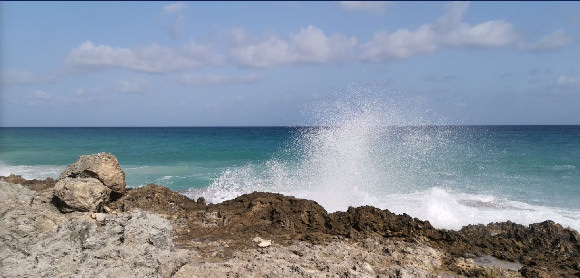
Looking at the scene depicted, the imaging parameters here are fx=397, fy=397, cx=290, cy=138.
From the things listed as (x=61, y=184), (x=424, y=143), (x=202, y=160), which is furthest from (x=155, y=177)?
(x=424, y=143)

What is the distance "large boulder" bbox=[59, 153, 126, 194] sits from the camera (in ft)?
24.0

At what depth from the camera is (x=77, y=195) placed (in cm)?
662

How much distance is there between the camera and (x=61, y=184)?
669 centimetres

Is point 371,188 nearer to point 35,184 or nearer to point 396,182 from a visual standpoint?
point 396,182

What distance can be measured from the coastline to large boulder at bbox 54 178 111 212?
19cm

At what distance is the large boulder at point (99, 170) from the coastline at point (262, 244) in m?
0.54

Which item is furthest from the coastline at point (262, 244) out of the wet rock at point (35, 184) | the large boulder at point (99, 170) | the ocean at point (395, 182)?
the ocean at point (395, 182)

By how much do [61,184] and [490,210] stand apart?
11115 mm

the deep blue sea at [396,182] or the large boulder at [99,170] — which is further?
the deep blue sea at [396,182]

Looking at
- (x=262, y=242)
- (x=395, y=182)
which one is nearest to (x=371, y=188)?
(x=395, y=182)

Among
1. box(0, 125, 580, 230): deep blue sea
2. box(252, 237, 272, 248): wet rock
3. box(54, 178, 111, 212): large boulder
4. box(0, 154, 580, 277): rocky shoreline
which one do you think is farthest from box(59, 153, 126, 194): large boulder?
box(0, 125, 580, 230): deep blue sea

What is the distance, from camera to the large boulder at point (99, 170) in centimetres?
732

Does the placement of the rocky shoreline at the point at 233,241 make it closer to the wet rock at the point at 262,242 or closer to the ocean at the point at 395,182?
the wet rock at the point at 262,242

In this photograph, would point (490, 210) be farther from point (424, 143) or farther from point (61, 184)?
point (424, 143)
